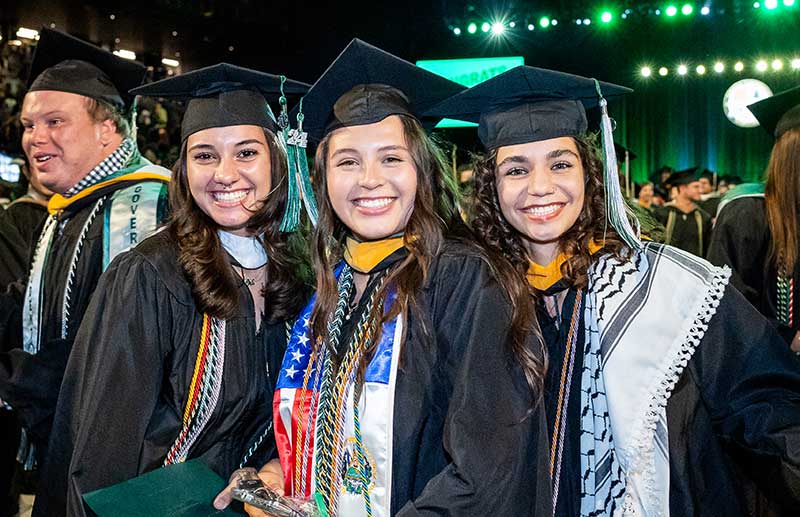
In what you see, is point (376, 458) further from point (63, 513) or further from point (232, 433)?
point (63, 513)

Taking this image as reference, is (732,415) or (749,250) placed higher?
(749,250)

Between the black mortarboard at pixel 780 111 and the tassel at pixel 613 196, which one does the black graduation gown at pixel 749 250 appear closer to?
the black mortarboard at pixel 780 111

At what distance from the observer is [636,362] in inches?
75.6

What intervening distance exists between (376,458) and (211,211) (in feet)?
3.18

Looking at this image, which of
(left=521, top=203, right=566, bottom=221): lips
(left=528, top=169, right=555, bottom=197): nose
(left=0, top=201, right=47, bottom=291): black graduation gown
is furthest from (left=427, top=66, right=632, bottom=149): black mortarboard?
(left=0, top=201, right=47, bottom=291): black graduation gown

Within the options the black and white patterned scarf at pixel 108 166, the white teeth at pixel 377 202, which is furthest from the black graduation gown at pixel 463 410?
the black and white patterned scarf at pixel 108 166

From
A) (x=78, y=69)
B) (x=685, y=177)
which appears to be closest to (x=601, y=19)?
(x=685, y=177)

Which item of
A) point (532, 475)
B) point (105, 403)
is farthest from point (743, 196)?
point (105, 403)

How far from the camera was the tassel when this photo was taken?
2053 mm

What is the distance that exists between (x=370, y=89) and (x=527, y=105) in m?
0.49

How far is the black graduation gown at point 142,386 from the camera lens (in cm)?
190

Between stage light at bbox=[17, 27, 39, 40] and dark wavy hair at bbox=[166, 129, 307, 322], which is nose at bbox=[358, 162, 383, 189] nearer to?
dark wavy hair at bbox=[166, 129, 307, 322]

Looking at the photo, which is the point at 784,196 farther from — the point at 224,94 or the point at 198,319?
the point at 198,319

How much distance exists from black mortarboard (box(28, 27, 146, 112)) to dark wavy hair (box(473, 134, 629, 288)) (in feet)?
5.25
